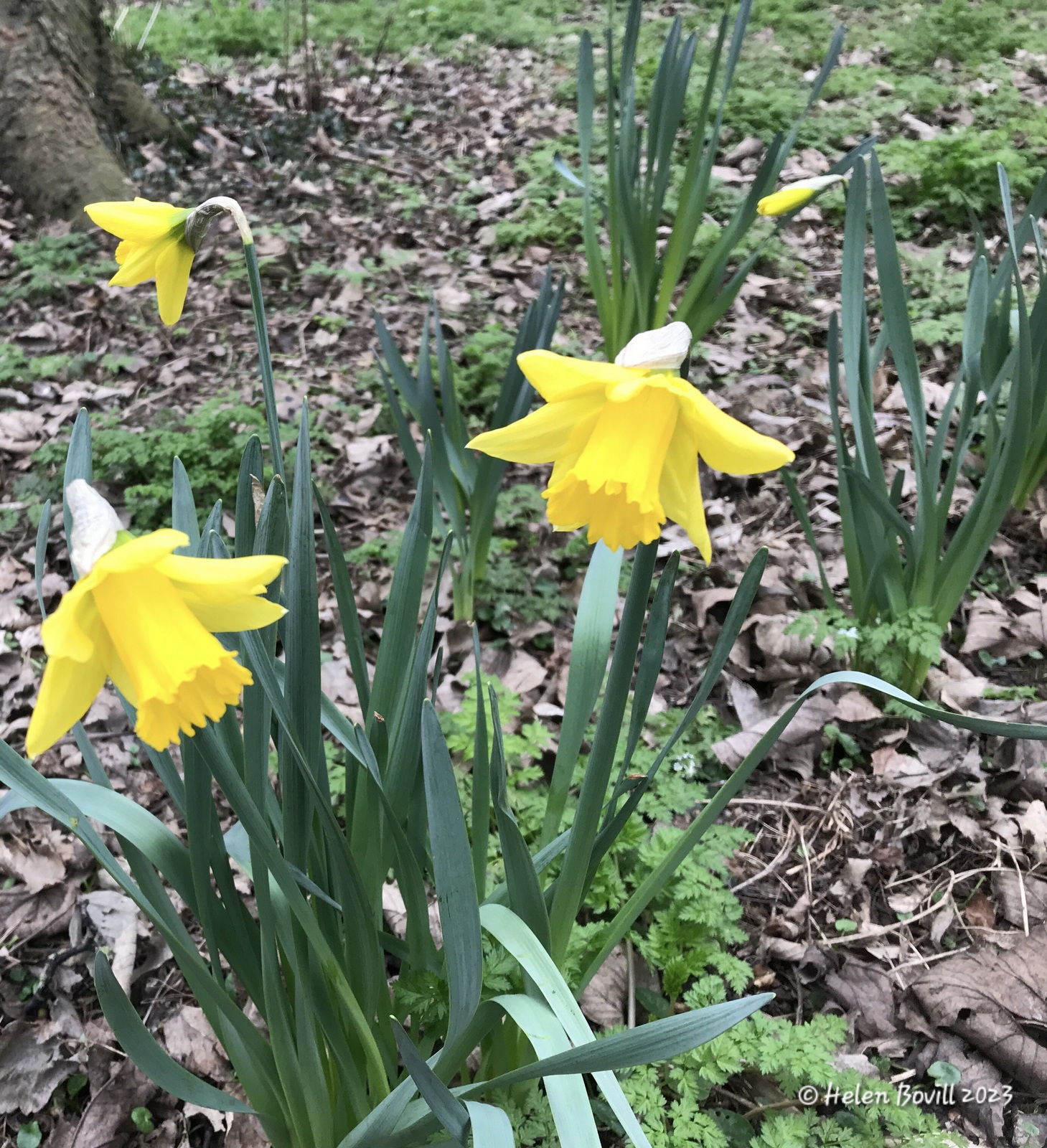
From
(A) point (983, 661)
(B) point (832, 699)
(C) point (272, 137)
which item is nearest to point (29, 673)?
(B) point (832, 699)

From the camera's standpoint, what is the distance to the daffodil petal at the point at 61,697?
61 centimetres

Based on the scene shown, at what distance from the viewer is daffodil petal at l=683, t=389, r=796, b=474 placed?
0.70m

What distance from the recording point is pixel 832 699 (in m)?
1.94

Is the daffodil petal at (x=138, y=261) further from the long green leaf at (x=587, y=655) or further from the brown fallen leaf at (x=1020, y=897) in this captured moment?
the brown fallen leaf at (x=1020, y=897)

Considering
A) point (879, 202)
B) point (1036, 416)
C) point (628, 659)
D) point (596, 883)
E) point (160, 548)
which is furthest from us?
point (1036, 416)

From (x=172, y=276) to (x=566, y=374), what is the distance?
56 cm

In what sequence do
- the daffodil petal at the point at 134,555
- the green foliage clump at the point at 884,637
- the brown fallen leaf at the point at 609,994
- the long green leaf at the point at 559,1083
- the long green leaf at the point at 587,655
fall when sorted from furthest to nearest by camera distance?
the green foliage clump at the point at 884,637, the brown fallen leaf at the point at 609,994, the long green leaf at the point at 587,655, the long green leaf at the point at 559,1083, the daffodil petal at the point at 134,555

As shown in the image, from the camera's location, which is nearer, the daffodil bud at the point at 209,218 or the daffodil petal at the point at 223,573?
the daffodil petal at the point at 223,573

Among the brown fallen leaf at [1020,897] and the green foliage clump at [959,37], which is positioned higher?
the green foliage clump at [959,37]

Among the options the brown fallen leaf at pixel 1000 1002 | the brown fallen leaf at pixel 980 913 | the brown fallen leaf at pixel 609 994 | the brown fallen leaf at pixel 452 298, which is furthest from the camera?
the brown fallen leaf at pixel 452 298

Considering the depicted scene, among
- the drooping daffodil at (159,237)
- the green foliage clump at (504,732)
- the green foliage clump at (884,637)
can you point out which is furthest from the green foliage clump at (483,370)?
the drooping daffodil at (159,237)

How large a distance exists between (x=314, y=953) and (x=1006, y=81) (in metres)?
5.66

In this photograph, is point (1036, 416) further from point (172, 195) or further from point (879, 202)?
point (172, 195)

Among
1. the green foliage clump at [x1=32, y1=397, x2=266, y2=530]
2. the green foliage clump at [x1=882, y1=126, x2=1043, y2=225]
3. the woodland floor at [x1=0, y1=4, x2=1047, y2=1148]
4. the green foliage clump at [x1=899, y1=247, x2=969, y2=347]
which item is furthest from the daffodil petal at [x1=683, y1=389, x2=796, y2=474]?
the green foliage clump at [x1=882, y1=126, x2=1043, y2=225]
